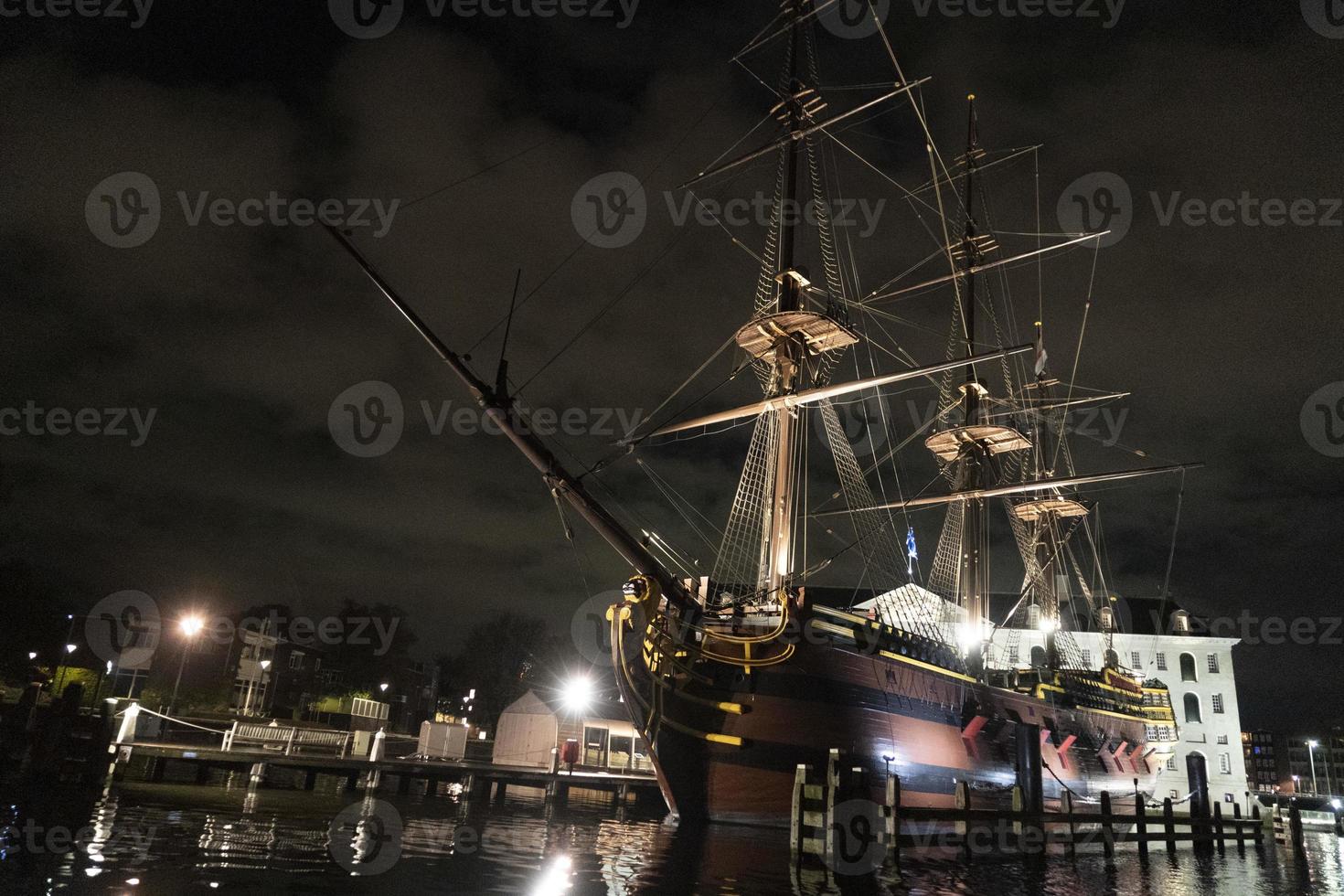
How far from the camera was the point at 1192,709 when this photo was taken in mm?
55562

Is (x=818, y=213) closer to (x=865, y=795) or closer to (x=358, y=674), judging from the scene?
(x=865, y=795)

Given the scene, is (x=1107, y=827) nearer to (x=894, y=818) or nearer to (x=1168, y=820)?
(x=1168, y=820)

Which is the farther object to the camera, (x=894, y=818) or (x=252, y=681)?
(x=252, y=681)

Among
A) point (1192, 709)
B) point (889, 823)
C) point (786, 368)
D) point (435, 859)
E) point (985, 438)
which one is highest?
point (985, 438)

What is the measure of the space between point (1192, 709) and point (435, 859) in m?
59.3

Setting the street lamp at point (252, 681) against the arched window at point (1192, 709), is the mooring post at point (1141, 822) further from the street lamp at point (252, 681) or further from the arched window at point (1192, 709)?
the street lamp at point (252, 681)

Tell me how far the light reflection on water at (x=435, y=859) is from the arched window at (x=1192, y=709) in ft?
129

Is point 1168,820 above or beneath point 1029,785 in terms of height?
beneath

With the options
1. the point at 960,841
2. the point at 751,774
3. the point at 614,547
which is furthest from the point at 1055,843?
the point at 614,547

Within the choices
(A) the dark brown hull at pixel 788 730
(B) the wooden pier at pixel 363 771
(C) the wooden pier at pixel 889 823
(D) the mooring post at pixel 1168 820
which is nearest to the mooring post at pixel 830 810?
(C) the wooden pier at pixel 889 823

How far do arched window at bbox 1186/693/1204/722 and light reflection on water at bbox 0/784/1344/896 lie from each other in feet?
129

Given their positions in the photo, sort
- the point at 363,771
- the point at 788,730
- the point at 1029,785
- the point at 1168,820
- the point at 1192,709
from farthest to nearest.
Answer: the point at 1192,709 < the point at 363,771 < the point at 1168,820 < the point at 1029,785 < the point at 788,730

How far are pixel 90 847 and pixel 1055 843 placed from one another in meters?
22.4

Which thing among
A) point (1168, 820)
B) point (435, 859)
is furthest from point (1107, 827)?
point (435, 859)
